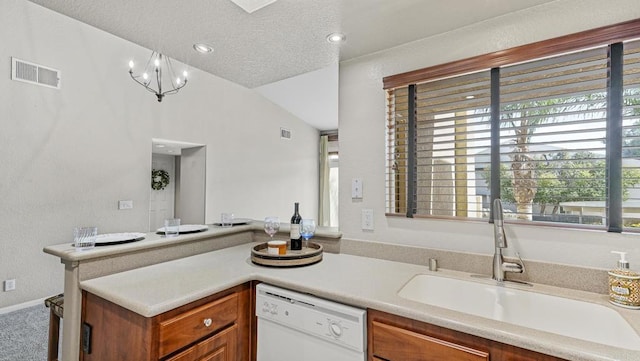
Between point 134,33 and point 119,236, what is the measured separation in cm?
117

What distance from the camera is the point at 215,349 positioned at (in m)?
1.30

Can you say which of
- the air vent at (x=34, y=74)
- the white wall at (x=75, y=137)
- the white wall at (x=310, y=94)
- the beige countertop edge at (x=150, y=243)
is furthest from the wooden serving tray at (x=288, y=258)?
the air vent at (x=34, y=74)

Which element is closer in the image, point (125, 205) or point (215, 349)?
point (215, 349)

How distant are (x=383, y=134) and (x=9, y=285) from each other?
4.10 m

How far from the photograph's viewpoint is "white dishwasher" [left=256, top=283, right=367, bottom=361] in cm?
114

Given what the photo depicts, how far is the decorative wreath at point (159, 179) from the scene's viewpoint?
5.17 metres

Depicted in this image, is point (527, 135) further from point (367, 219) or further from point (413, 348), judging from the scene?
point (413, 348)

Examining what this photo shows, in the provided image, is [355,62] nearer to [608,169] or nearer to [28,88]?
[608,169]

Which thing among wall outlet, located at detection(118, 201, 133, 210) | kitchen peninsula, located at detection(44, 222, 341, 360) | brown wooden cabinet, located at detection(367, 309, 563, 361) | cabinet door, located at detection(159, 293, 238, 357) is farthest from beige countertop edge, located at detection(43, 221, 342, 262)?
wall outlet, located at detection(118, 201, 133, 210)

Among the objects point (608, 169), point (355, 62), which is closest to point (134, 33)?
point (355, 62)

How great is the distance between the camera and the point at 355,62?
194 cm

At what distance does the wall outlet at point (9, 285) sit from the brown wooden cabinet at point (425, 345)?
156 inches

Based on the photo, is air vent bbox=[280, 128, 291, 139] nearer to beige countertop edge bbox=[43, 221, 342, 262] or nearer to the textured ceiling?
beige countertop edge bbox=[43, 221, 342, 262]

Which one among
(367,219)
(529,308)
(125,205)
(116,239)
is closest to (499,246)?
(529,308)
